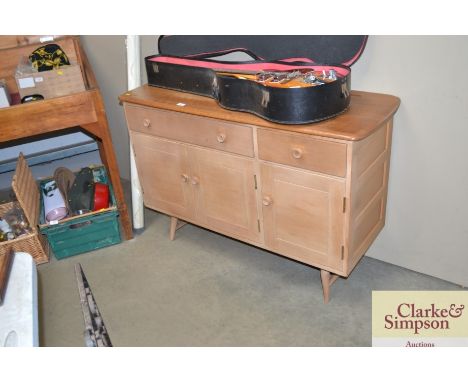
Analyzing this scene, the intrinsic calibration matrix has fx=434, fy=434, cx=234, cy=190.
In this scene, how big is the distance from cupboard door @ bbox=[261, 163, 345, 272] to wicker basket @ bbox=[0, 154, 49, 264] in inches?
49.7

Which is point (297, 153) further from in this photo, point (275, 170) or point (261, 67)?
point (261, 67)

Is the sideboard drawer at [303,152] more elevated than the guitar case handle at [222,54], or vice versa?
the guitar case handle at [222,54]

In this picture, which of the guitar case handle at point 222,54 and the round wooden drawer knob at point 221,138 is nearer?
the round wooden drawer knob at point 221,138

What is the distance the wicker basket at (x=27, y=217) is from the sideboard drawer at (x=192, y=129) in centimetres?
67

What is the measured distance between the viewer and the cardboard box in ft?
7.15

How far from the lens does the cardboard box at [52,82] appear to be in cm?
218

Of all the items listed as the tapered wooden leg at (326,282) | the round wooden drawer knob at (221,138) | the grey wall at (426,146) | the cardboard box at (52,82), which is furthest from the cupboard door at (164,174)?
the grey wall at (426,146)

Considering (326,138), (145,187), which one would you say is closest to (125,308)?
(145,187)

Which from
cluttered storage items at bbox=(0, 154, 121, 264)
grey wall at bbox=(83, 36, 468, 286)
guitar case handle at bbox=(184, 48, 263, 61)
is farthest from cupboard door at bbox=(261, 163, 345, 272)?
cluttered storage items at bbox=(0, 154, 121, 264)

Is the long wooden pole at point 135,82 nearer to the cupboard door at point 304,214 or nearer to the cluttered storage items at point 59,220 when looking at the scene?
the cluttered storage items at point 59,220

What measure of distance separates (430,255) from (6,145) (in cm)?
273

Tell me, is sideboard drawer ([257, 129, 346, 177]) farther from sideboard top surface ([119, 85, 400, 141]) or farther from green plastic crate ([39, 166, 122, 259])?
green plastic crate ([39, 166, 122, 259])
